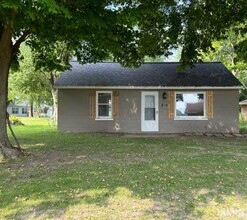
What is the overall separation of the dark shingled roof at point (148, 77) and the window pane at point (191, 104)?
0.66 metres

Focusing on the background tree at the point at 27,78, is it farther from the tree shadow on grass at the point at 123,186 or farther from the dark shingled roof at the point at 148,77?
the tree shadow on grass at the point at 123,186

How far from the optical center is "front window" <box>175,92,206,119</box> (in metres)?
17.1

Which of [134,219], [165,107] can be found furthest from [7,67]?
[165,107]

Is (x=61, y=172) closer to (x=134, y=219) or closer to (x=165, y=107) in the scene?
(x=134, y=219)

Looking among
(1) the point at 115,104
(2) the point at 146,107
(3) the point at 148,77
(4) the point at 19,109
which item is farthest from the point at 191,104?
(4) the point at 19,109

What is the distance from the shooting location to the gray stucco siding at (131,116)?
16953mm

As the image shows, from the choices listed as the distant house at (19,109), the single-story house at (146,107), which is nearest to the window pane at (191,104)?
the single-story house at (146,107)

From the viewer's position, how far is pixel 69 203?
509cm

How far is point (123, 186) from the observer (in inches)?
233

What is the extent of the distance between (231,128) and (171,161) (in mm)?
9790

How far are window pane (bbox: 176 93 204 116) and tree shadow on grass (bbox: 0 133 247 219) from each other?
311 inches

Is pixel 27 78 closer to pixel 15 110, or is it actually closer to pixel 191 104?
pixel 191 104

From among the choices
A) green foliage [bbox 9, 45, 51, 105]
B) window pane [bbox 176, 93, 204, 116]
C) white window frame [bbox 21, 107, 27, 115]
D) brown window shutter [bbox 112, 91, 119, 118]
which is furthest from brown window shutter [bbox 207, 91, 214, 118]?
white window frame [bbox 21, 107, 27, 115]

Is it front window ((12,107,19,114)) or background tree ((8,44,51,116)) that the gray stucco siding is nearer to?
background tree ((8,44,51,116))
